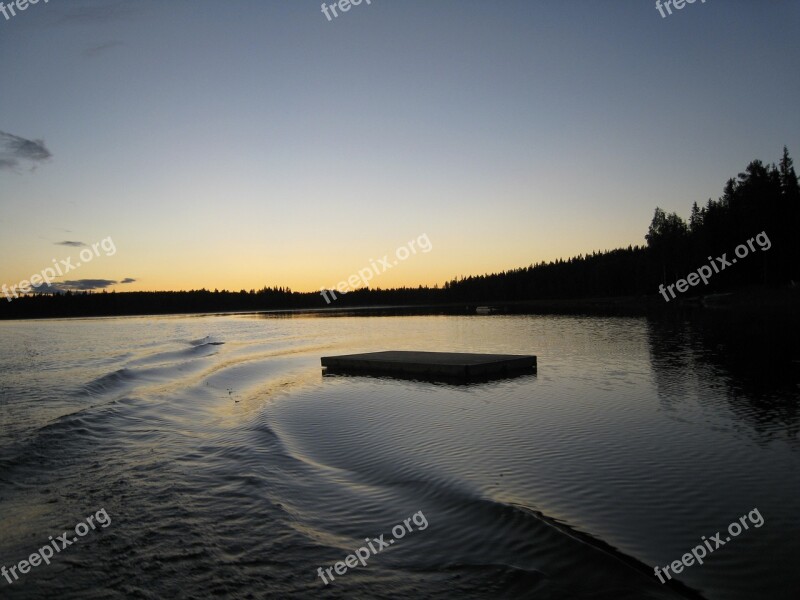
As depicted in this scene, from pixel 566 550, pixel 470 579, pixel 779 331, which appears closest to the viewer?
pixel 470 579

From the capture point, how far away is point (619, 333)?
3988 centimetres

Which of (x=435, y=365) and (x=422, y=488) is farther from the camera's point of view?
(x=435, y=365)

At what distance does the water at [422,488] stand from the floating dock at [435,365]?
1810mm

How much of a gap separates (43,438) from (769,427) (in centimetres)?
1720

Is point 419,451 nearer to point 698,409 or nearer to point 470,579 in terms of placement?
point 470,579

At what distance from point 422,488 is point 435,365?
1351 cm

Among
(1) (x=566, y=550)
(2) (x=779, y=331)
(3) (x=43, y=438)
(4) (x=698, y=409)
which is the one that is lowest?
(2) (x=779, y=331)

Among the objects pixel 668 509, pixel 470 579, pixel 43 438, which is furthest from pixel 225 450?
pixel 668 509

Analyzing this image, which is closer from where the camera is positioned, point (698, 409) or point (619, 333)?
point (698, 409)

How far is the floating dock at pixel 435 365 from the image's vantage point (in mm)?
21391

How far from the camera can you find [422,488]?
8883mm

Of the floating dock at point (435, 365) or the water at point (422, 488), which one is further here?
the floating dock at point (435, 365)

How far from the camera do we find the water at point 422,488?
241 inches

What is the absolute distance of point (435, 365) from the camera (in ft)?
73.3
